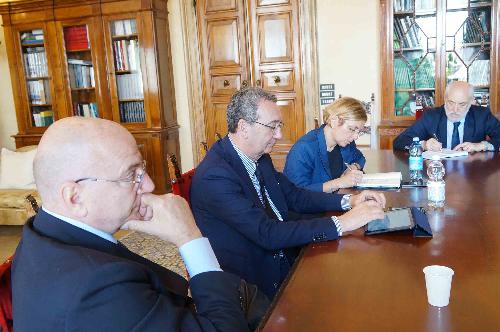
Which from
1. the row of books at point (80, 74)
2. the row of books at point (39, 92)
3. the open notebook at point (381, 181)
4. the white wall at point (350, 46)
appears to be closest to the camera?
the open notebook at point (381, 181)

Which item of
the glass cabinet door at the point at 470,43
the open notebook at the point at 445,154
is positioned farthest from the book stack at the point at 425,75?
the open notebook at the point at 445,154

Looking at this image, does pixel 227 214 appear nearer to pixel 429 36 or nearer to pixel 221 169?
pixel 221 169

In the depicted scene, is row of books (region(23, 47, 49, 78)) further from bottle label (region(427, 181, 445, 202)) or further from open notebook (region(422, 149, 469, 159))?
bottle label (region(427, 181, 445, 202))

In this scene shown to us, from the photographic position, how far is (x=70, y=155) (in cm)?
94

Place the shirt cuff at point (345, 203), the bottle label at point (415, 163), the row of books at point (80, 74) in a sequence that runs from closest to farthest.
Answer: the shirt cuff at point (345, 203) < the bottle label at point (415, 163) < the row of books at point (80, 74)

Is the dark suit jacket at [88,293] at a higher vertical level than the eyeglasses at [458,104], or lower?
lower

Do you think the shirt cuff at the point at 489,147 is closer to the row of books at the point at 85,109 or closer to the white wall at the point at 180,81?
the white wall at the point at 180,81

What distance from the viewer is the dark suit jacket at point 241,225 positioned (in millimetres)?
1584

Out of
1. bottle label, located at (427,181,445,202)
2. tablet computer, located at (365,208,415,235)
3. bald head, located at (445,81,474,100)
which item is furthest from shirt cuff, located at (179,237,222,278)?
bald head, located at (445,81,474,100)

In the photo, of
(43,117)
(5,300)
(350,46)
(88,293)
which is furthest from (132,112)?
(88,293)

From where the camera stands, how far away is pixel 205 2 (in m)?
4.99

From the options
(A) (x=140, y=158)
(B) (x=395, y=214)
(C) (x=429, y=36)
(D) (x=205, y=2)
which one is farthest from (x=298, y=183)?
(D) (x=205, y=2)

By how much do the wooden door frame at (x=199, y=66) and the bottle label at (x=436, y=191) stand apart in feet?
10.2

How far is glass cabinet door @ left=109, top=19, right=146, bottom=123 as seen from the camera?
16.5ft
